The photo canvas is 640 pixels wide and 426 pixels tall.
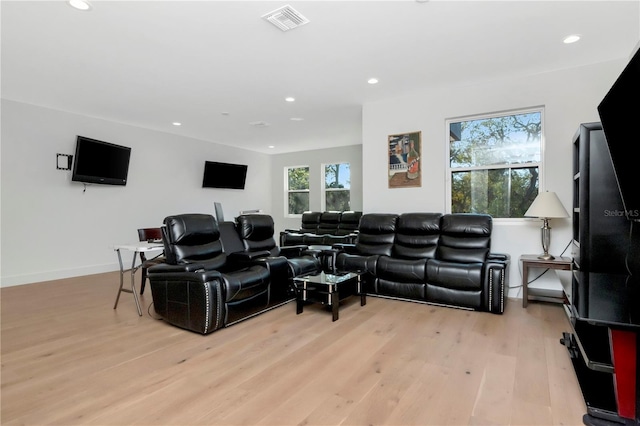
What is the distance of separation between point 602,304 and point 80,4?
3923 mm

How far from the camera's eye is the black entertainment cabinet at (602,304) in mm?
1593

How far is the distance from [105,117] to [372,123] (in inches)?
175

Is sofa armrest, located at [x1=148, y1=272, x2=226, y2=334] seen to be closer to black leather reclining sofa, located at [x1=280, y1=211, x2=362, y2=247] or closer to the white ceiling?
the white ceiling

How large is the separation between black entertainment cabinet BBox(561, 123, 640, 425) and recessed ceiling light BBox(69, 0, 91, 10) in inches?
146

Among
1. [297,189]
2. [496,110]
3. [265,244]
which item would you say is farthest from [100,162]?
[496,110]

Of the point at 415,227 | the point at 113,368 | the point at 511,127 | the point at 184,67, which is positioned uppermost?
the point at 184,67

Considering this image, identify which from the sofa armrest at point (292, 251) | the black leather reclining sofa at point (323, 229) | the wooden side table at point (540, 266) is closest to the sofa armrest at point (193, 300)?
the sofa armrest at point (292, 251)

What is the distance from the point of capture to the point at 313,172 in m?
8.80

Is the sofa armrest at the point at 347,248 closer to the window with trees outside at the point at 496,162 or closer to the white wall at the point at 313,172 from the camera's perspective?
A: the window with trees outside at the point at 496,162

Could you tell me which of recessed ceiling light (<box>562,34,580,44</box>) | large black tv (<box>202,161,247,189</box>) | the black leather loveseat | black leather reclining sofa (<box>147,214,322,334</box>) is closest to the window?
large black tv (<box>202,161,247,189</box>)

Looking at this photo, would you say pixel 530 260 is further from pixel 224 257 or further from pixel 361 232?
pixel 224 257

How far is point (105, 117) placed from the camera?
5672 millimetres

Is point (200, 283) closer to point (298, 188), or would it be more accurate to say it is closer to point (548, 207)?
point (548, 207)

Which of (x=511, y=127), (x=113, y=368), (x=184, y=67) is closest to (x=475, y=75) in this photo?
(x=511, y=127)
